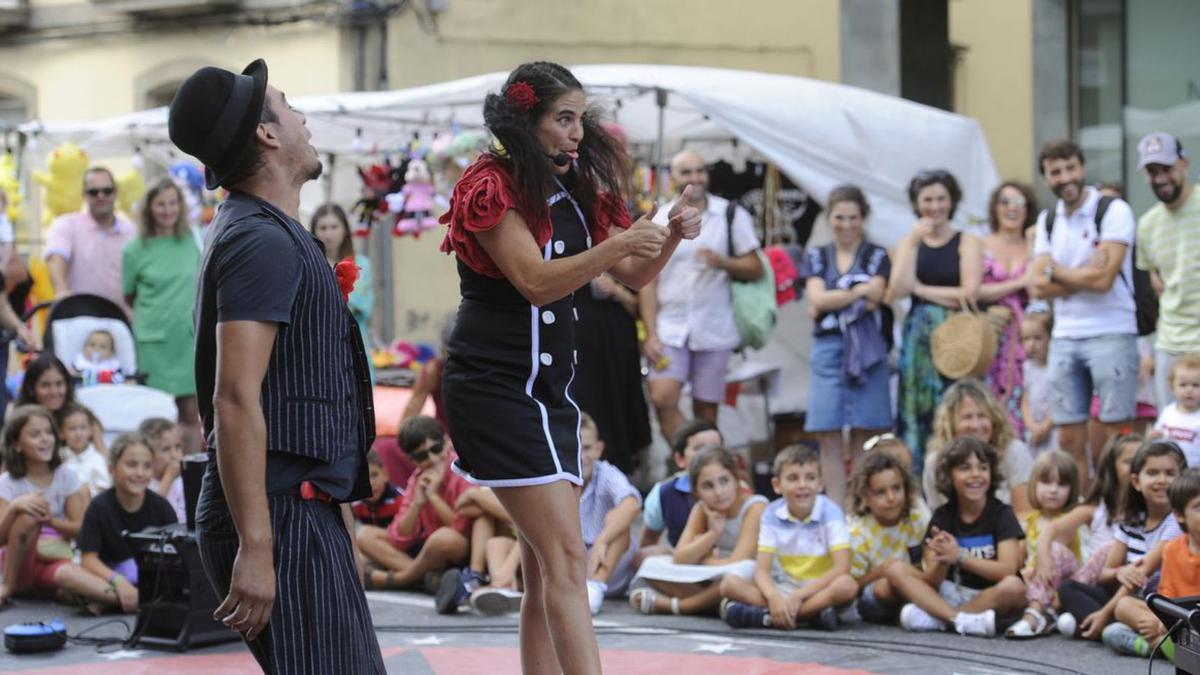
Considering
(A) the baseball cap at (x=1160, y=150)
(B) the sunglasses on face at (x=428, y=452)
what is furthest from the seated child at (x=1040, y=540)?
(B) the sunglasses on face at (x=428, y=452)

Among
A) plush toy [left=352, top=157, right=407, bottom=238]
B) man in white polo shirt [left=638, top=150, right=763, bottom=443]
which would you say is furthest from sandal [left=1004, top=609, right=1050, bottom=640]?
plush toy [left=352, top=157, right=407, bottom=238]

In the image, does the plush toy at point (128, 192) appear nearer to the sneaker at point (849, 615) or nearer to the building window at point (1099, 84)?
the building window at point (1099, 84)

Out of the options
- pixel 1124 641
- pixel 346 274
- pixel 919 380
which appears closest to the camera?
pixel 346 274

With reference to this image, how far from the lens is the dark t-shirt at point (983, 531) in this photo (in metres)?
7.59

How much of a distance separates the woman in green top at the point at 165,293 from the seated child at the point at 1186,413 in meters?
5.54

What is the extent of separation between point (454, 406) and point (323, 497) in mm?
1272

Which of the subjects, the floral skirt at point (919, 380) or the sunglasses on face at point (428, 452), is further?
the floral skirt at point (919, 380)

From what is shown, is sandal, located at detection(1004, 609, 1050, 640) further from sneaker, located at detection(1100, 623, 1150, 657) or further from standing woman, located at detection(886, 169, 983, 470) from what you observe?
standing woman, located at detection(886, 169, 983, 470)

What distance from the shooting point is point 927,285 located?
995cm

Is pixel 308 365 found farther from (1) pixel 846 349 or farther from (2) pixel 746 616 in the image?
(1) pixel 846 349

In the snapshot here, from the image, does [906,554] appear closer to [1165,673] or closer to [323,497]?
[1165,673]

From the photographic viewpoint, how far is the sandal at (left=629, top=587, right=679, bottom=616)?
8195mm

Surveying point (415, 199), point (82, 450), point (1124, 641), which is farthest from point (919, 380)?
point (415, 199)

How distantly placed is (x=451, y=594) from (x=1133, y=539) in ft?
9.57
